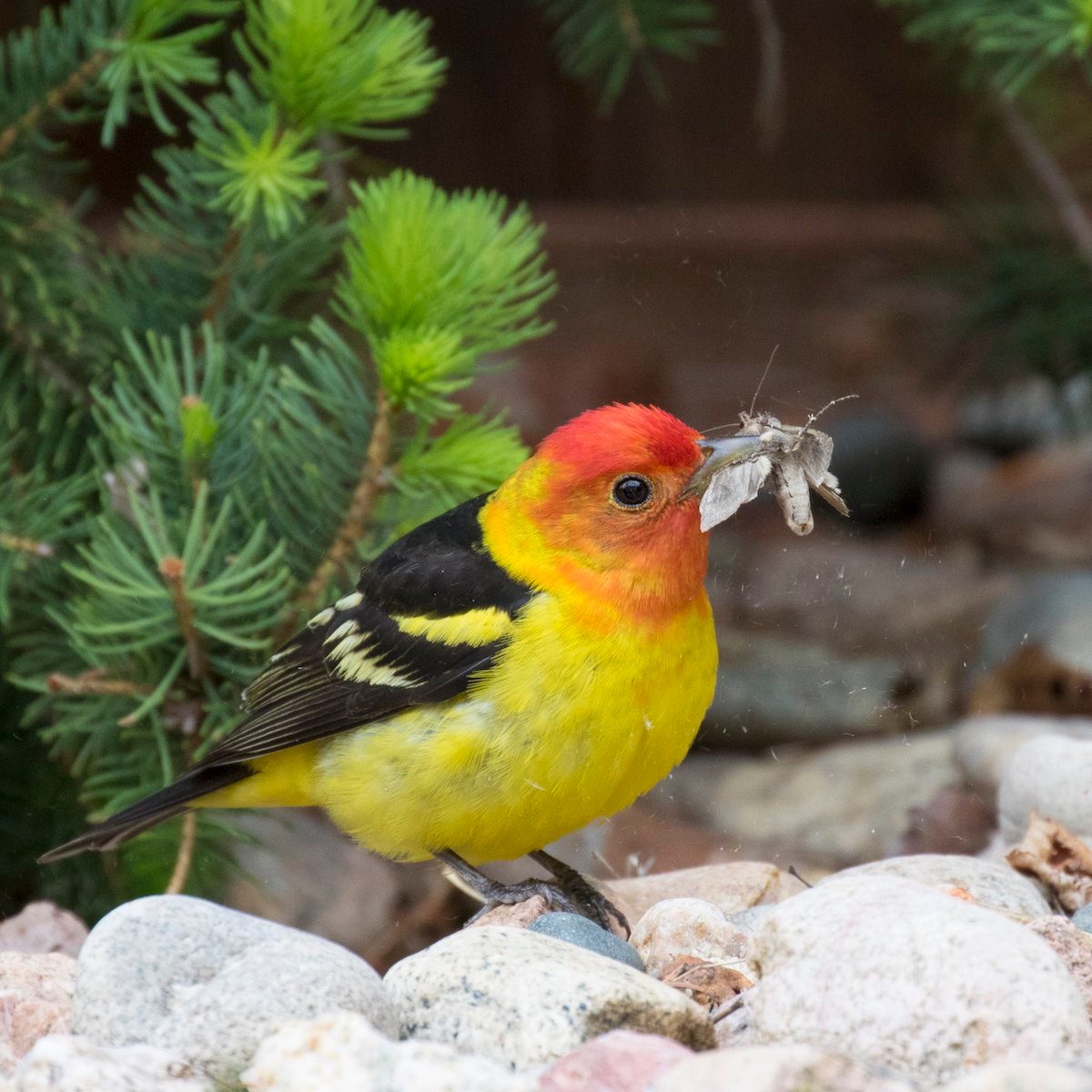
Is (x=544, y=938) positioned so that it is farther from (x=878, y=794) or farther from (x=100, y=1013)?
(x=878, y=794)

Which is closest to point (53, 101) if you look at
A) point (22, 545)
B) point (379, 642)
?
point (22, 545)

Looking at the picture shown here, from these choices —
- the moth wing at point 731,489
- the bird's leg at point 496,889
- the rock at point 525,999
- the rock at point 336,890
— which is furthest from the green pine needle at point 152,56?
the rock at point 336,890

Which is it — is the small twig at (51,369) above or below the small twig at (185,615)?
above

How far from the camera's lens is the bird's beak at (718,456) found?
1943 millimetres

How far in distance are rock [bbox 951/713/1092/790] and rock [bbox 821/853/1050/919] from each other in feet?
2.23

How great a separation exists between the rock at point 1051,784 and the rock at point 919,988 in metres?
0.85

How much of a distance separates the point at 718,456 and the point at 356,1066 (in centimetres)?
98

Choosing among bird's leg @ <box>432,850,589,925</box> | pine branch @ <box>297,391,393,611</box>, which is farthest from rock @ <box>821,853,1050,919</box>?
pine branch @ <box>297,391,393,611</box>

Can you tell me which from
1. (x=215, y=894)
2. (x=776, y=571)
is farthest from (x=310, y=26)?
(x=776, y=571)

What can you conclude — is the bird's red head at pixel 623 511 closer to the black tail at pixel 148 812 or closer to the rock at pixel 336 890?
the black tail at pixel 148 812

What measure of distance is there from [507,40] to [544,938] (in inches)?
139

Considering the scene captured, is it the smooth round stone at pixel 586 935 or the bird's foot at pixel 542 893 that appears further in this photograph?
the bird's foot at pixel 542 893

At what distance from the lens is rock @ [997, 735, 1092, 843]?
2137 millimetres

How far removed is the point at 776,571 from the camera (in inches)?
153
